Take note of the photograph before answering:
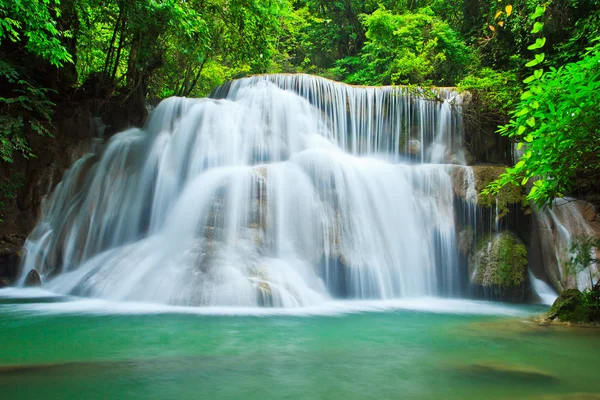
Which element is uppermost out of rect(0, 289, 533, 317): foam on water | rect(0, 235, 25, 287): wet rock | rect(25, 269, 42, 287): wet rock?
rect(0, 235, 25, 287): wet rock

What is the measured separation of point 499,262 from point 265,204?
192 inches

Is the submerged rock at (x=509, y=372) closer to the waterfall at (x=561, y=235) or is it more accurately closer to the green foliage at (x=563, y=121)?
the green foliage at (x=563, y=121)

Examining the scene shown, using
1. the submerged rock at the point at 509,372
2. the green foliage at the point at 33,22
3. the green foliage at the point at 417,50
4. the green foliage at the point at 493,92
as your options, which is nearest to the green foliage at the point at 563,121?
the submerged rock at the point at 509,372

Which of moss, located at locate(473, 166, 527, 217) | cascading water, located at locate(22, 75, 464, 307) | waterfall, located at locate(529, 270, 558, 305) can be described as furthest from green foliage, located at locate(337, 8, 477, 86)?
waterfall, located at locate(529, 270, 558, 305)

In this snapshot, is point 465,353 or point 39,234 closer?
point 465,353

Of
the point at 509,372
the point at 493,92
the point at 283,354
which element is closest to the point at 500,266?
the point at 493,92

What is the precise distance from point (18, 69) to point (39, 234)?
387 cm

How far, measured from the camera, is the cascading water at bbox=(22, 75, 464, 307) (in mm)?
8188

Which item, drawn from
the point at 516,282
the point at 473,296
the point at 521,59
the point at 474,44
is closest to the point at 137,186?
the point at 473,296

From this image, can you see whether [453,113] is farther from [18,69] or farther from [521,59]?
[18,69]

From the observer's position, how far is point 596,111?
4578 mm

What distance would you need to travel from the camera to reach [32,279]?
9398 millimetres

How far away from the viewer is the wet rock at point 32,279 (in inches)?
369

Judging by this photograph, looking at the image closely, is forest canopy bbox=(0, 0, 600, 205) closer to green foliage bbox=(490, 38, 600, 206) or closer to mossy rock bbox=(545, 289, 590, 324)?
green foliage bbox=(490, 38, 600, 206)
